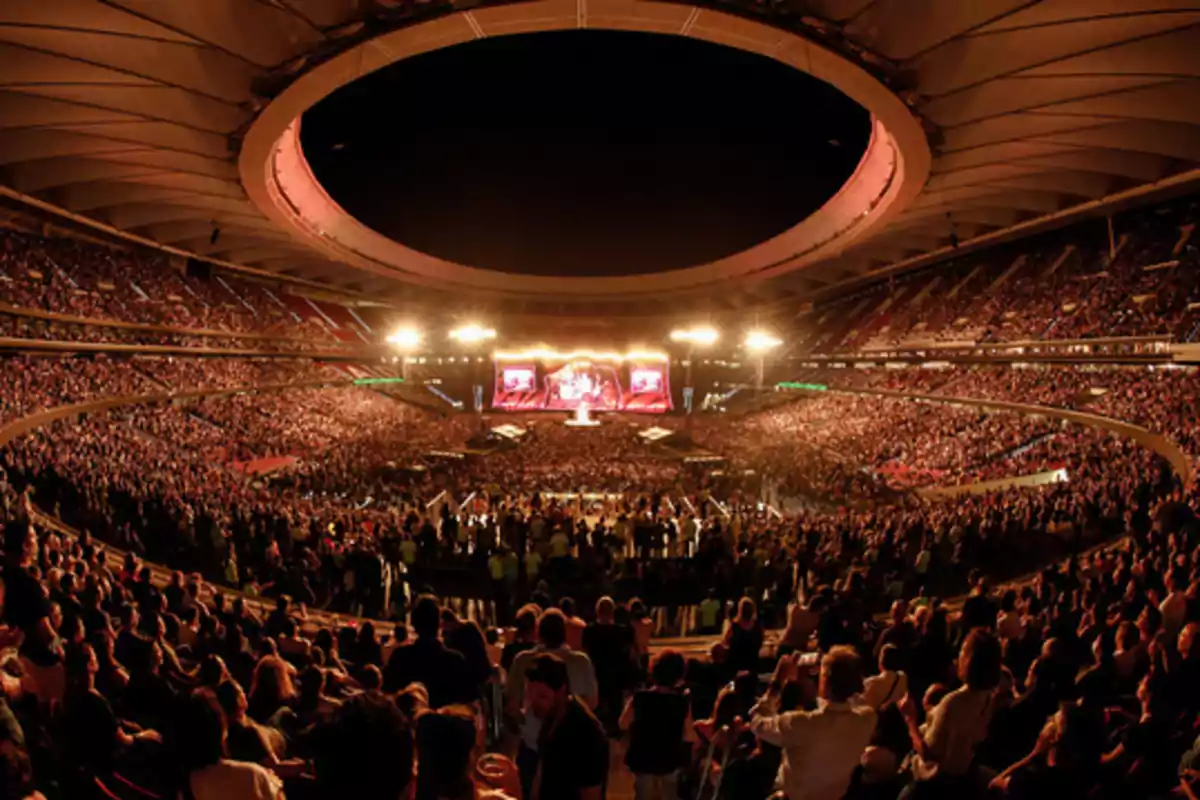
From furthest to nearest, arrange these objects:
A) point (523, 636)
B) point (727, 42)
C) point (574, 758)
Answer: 1. point (727, 42)
2. point (523, 636)
3. point (574, 758)

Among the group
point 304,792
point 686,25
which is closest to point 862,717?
point 304,792

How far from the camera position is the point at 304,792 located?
116 inches

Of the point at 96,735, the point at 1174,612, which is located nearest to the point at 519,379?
the point at 1174,612

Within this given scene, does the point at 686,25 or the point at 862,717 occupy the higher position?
the point at 686,25

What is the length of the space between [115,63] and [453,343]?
1329 inches

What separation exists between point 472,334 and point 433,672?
41574 mm

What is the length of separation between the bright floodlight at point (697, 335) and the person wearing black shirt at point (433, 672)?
40.3 meters

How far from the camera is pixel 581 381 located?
1735 inches

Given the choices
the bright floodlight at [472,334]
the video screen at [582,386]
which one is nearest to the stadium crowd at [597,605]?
the video screen at [582,386]

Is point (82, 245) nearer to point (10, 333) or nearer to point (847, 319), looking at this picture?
point (10, 333)

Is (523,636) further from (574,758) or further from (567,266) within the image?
(567,266)

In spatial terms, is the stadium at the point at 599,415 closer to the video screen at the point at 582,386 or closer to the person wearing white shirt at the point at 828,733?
the person wearing white shirt at the point at 828,733

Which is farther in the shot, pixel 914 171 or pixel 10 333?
pixel 10 333

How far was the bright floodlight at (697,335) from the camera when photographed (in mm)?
43188
